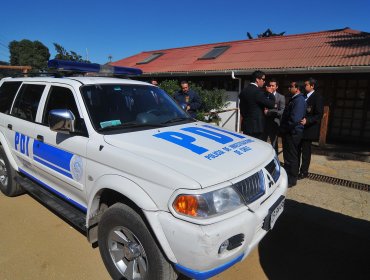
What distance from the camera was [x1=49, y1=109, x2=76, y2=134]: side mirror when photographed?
2.87 metres

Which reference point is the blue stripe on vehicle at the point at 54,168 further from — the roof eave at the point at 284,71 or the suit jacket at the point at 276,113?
the roof eave at the point at 284,71

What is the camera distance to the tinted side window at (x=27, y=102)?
3.77 m

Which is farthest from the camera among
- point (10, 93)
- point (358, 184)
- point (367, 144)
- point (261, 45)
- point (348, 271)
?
point (261, 45)

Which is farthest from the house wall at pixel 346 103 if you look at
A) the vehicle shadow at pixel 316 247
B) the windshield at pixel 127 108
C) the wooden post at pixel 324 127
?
the windshield at pixel 127 108

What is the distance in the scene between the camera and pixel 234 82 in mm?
12352

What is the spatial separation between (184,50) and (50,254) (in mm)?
16257

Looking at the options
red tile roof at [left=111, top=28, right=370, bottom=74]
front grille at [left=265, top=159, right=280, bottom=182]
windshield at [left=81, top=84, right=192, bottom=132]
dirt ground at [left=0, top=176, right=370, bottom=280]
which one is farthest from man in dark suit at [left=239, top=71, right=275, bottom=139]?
red tile roof at [left=111, top=28, right=370, bottom=74]

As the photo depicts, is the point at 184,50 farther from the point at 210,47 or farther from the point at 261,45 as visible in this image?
the point at 261,45

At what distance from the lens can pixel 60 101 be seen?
11.2 feet

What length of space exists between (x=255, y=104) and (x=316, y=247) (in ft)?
8.68

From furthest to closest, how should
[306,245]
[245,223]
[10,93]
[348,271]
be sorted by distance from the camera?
[10,93] → [306,245] → [348,271] → [245,223]

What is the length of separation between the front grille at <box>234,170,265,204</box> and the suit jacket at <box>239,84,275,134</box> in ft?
9.26

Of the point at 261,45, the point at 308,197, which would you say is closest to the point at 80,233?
the point at 308,197

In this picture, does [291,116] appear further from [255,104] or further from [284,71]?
[284,71]
